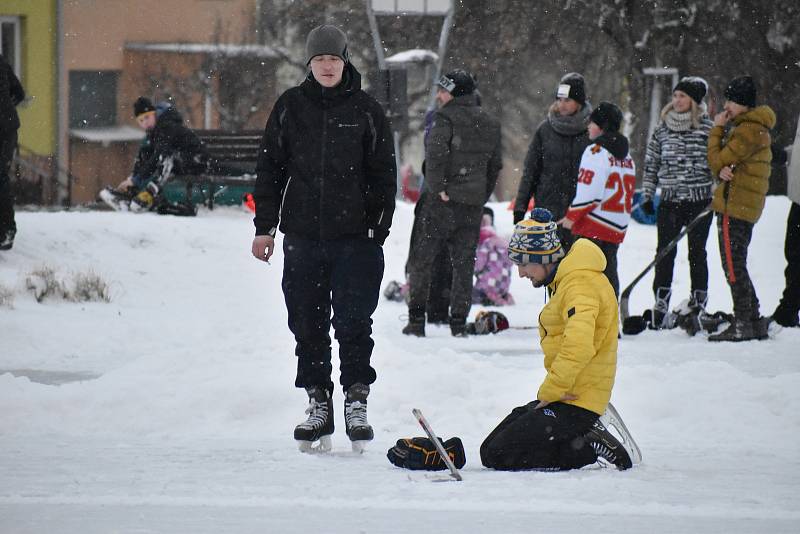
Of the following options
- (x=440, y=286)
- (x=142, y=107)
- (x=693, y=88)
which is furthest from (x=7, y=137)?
(x=693, y=88)

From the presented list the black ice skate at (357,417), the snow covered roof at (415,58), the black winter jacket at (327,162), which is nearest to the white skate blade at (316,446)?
the black ice skate at (357,417)

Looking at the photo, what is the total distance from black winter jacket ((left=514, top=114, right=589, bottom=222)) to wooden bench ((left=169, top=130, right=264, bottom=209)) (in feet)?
23.0

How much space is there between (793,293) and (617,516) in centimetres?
568

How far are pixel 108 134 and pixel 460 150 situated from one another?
2316 centimetres

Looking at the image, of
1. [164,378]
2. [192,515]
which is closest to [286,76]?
[164,378]

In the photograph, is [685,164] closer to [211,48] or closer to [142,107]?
[142,107]

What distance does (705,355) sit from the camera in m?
9.14

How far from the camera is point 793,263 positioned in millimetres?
10000

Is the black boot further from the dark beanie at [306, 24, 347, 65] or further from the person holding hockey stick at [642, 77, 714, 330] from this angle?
the person holding hockey stick at [642, 77, 714, 330]

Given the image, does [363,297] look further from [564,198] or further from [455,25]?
[455,25]

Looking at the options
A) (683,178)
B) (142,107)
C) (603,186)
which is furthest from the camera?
(142,107)

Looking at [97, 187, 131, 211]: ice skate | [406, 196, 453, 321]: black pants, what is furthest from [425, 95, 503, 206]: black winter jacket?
[97, 187, 131, 211]: ice skate

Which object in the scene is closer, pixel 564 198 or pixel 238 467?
pixel 238 467

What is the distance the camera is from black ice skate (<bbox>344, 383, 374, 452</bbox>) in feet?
19.8
